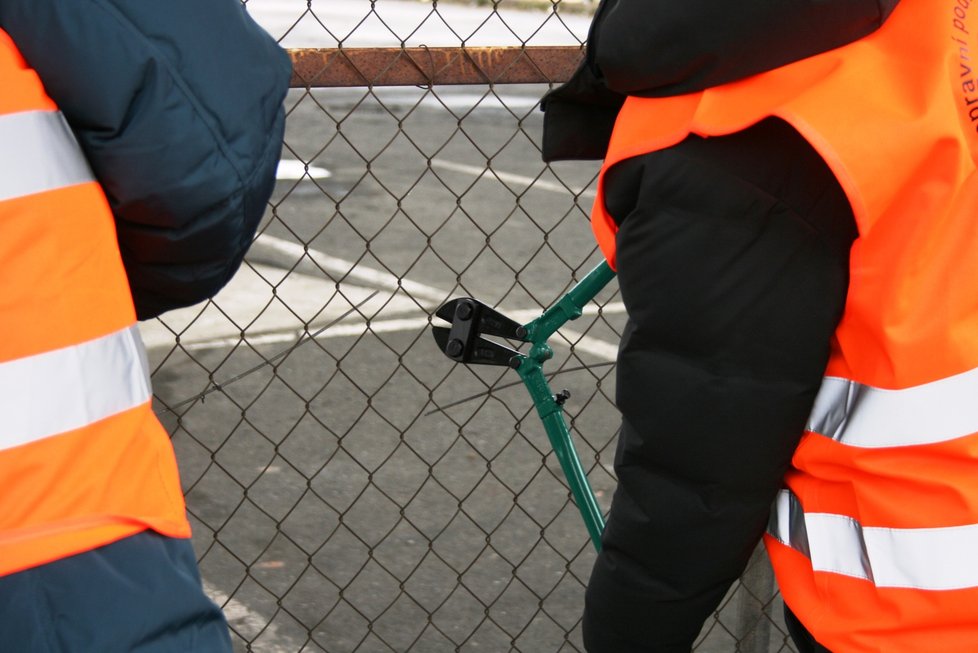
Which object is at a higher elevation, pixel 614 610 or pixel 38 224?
pixel 38 224

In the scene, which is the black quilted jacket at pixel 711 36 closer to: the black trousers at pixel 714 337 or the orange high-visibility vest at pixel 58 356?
the black trousers at pixel 714 337

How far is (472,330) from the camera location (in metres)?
2.05

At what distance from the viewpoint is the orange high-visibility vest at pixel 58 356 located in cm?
109

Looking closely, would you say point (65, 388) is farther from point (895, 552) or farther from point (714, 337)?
point (895, 552)

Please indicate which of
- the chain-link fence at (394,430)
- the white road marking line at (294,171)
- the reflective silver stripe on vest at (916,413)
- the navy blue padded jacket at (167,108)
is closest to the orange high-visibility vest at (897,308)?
the reflective silver stripe on vest at (916,413)

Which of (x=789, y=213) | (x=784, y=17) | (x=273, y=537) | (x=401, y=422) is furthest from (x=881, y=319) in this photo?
(x=401, y=422)

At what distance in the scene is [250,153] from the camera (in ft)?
4.24

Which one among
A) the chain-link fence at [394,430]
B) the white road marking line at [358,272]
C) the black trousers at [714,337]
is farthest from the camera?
the white road marking line at [358,272]

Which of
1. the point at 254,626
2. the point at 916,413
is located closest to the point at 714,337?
the point at 916,413

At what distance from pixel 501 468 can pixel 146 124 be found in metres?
3.05

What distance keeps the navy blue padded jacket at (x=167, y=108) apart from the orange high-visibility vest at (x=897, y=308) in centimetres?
46

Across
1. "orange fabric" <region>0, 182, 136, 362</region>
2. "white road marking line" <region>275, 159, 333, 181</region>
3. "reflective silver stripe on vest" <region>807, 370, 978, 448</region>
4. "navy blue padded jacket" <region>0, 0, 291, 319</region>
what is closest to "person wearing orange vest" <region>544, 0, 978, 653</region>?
"reflective silver stripe on vest" <region>807, 370, 978, 448</region>

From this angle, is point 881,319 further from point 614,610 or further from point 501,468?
point 501,468

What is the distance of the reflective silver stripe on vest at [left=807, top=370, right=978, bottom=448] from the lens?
1.40m
